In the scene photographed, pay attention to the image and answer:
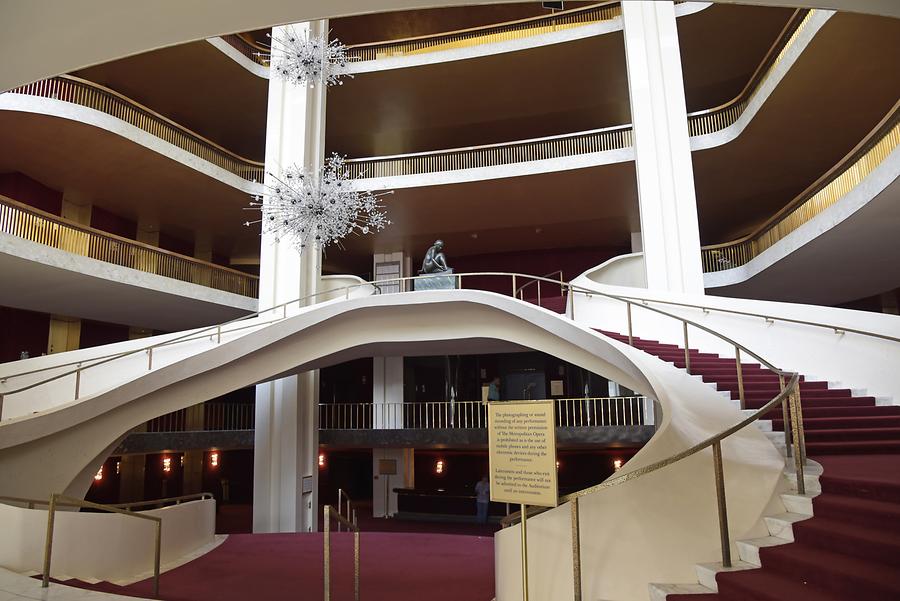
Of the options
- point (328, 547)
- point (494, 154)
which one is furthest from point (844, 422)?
point (494, 154)

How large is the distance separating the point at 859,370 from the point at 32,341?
18.6 metres

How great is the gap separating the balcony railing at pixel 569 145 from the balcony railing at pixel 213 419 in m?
8.94

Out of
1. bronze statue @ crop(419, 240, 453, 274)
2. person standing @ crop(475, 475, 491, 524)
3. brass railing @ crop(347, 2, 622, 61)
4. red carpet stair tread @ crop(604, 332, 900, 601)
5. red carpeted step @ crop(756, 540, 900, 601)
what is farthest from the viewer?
brass railing @ crop(347, 2, 622, 61)

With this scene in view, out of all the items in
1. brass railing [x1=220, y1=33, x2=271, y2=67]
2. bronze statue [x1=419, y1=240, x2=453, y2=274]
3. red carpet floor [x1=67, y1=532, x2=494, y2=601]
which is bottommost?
red carpet floor [x1=67, y1=532, x2=494, y2=601]

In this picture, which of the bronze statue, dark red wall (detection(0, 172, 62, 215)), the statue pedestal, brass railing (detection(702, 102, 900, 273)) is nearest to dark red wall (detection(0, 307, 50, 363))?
dark red wall (detection(0, 172, 62, 215))

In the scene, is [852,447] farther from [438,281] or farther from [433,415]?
[433,415]

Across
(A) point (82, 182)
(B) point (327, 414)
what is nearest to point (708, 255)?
(B) point (327, 414)

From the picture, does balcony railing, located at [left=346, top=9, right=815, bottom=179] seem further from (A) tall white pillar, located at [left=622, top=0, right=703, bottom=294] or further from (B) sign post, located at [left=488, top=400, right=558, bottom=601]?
(B) sign post, located at [left=488, top=400, right=558, bottom=601]

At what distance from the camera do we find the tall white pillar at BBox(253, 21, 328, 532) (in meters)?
16.0

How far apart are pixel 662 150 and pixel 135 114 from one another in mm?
12858

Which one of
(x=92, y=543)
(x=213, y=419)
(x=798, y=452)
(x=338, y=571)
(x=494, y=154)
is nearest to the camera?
(x=798, y=452)

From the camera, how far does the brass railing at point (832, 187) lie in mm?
10352

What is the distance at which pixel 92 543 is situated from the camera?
29.1 ft

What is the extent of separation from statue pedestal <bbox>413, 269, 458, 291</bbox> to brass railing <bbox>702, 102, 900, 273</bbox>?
283 inches
